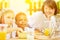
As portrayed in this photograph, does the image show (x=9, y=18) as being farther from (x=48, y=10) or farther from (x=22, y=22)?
(x=48, y=10)

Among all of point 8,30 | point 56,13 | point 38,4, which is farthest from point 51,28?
point 8,30

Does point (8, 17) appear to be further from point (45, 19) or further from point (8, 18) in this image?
point (45, 19)

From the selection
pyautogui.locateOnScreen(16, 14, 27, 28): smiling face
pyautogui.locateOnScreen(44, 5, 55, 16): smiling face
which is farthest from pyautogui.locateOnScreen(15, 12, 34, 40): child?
pyautogui.locateOnScreen(44, 5, 55, 16): smiling face

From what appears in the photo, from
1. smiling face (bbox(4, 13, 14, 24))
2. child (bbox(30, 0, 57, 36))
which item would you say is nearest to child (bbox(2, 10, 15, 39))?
smiling face (bbox(4, 13, 14, 24))

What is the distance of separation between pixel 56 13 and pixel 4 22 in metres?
0.51

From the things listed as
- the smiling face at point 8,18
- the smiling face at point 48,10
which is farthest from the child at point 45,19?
the smiling face at point 8,18

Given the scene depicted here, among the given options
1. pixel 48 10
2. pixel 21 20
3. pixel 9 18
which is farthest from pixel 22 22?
pixel 48 10

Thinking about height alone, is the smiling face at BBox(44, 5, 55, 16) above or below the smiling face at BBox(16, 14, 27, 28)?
above

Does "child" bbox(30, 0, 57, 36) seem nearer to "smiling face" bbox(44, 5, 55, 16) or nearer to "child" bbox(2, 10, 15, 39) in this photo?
"smiling face" bbox(44, 5, 55, 16)

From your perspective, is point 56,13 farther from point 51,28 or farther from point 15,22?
point 15,22

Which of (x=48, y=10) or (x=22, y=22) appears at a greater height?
(x=48, y=10)

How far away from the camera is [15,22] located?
124cm

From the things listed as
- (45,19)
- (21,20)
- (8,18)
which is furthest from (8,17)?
(45,19)

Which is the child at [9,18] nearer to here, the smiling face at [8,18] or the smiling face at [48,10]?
the smiling face at [8,18]
